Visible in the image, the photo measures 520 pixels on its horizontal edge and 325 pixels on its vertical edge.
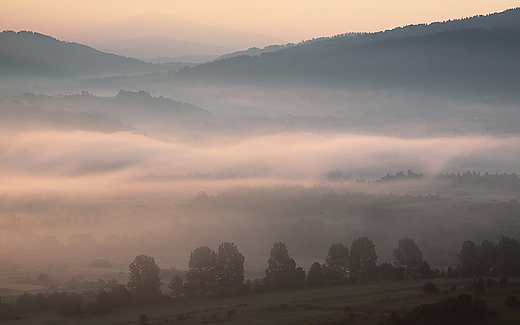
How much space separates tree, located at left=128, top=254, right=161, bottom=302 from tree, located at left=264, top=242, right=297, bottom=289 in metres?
26.3

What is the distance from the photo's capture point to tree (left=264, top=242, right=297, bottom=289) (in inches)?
5822

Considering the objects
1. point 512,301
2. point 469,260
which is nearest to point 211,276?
point 469,260

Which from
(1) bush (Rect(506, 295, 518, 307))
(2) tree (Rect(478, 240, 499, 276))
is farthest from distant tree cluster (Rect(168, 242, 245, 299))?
(1) bush (Rect(506, 295, 518, 307))

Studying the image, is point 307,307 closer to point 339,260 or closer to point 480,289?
point 480,289

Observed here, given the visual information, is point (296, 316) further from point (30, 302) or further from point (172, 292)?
point (30, 302)

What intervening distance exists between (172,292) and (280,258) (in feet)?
97.6

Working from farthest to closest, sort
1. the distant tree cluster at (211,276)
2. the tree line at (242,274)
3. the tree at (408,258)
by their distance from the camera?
the tree at (408,258) < the distant tree cluster at (211,276) < the tree line at (242,274)

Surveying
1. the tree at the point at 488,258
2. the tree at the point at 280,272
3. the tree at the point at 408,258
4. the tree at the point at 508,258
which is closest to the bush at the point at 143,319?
the tree at the point at 280,272

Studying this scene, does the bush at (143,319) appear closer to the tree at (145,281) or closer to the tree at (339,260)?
the tree at (145,281)

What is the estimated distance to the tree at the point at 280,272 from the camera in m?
148

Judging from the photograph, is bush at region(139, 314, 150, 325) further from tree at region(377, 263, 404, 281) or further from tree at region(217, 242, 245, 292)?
tree at region(377, 263, 404, 281)

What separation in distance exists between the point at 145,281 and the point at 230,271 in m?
22.2

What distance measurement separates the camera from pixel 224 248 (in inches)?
6220

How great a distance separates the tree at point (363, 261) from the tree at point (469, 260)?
2204cm
